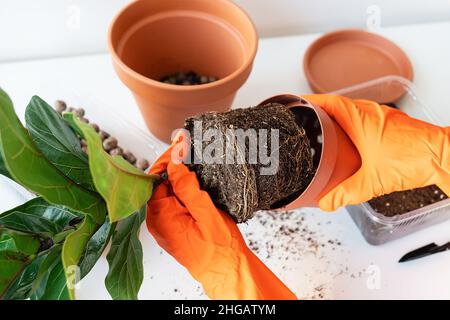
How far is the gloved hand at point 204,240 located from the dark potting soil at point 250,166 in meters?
0.02

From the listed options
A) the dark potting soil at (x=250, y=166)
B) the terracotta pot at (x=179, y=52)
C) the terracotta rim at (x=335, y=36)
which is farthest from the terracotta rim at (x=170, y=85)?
the terracotta rim at (x=335, y=36)

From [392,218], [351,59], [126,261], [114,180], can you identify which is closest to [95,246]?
[126,261]

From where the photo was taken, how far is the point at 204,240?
21.7 inches

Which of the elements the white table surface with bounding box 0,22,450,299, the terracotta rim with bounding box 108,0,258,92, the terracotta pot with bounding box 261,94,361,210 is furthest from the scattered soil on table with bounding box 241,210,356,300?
the terracotta rim with bounding box 108,0,258,92

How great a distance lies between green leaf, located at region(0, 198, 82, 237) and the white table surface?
0.17 meters

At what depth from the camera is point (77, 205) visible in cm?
50

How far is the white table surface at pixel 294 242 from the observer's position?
2.41 feet

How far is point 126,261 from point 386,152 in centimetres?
39

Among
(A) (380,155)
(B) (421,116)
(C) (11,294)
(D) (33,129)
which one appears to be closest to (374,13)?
(B) (421,116)

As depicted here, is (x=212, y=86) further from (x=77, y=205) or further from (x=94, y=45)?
(x=94, y=45)

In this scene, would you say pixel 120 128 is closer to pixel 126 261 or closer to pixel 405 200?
pixel 126 261

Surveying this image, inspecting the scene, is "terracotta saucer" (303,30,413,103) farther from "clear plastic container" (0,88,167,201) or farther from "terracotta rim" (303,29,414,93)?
"clear plastic container" (0,88,167,201)

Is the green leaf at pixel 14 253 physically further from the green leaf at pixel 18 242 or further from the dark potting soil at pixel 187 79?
the dark potting soil at pixel 187 79

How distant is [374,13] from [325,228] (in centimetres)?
51
